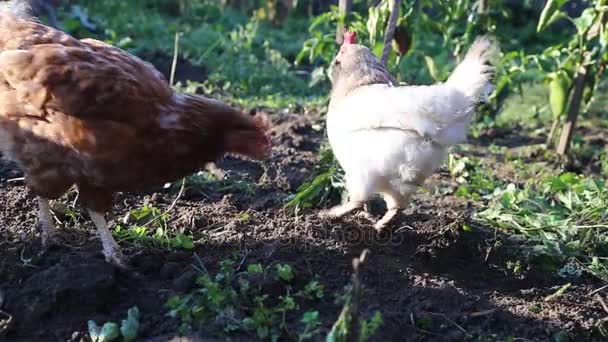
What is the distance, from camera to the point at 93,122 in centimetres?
298

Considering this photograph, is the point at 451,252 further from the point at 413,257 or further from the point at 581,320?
the point at 581,320

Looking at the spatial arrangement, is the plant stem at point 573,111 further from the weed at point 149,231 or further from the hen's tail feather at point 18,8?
the hen's tail feather at point 18,8

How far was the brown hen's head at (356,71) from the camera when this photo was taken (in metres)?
3.95

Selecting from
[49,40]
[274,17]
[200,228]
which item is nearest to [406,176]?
[200,228]

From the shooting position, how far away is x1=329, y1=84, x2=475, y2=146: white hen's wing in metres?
3.18

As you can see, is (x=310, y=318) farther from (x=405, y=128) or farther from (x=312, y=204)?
(x=312, y=204)

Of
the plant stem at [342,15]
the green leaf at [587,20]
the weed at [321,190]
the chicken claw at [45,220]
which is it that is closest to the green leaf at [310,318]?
the weed at [321,190]

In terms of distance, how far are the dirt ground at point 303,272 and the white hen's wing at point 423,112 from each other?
62cm

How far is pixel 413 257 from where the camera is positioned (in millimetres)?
3484

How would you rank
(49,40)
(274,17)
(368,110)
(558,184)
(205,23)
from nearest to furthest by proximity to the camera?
(49,40) → (368,110) → (558,184) → (205,23) → (274,17)

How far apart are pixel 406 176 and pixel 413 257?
0.44m

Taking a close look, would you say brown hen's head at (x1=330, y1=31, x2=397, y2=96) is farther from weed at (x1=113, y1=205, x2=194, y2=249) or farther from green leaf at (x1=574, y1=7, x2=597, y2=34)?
green leaf at (x1=574, y1=7, x2=597, y2=34)

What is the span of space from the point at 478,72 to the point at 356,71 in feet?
3.26

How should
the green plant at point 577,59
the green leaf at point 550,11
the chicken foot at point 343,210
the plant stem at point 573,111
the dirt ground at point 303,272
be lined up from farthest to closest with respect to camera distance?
the plant stem at point 573,111 → the green plant at point 577,59 → the green leaf at point 550,11 → the chicken foot at point 343,210 → the dirt ground at point 303,272
